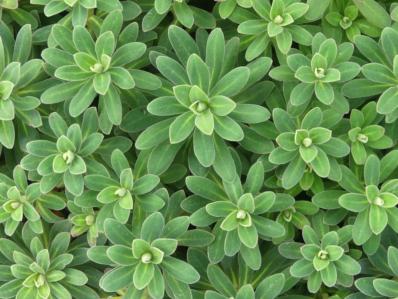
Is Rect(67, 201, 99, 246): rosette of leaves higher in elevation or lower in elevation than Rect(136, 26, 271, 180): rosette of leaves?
lower

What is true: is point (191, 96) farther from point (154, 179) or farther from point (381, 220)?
point (381, 220)

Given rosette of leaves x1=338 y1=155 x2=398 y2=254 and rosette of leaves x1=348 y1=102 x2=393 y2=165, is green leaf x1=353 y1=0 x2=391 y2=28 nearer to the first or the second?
rosette of leaves x1=348 y1=102 x2=393 y2=165

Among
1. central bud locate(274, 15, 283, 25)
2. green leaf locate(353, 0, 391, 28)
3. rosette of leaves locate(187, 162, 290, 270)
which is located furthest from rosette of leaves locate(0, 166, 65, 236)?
green leaf locate(353, 0, 391, 28)

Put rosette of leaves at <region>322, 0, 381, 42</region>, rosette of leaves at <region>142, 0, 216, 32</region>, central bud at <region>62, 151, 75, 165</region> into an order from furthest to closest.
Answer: rosette of leaves at <region>322, 0, 381, 42</region>, rosette of leaves at <region>142, 0, 216, 32</region>, central bud at <region>62, 151, 75, 165</region>

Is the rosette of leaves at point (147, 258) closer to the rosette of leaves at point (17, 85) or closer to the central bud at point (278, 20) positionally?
the rosette of leaves at point (17, 85)

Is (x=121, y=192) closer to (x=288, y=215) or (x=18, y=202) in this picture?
(x=18, y=202)

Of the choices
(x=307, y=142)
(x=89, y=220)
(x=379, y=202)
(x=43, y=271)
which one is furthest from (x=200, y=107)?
(x=43, y=271)
